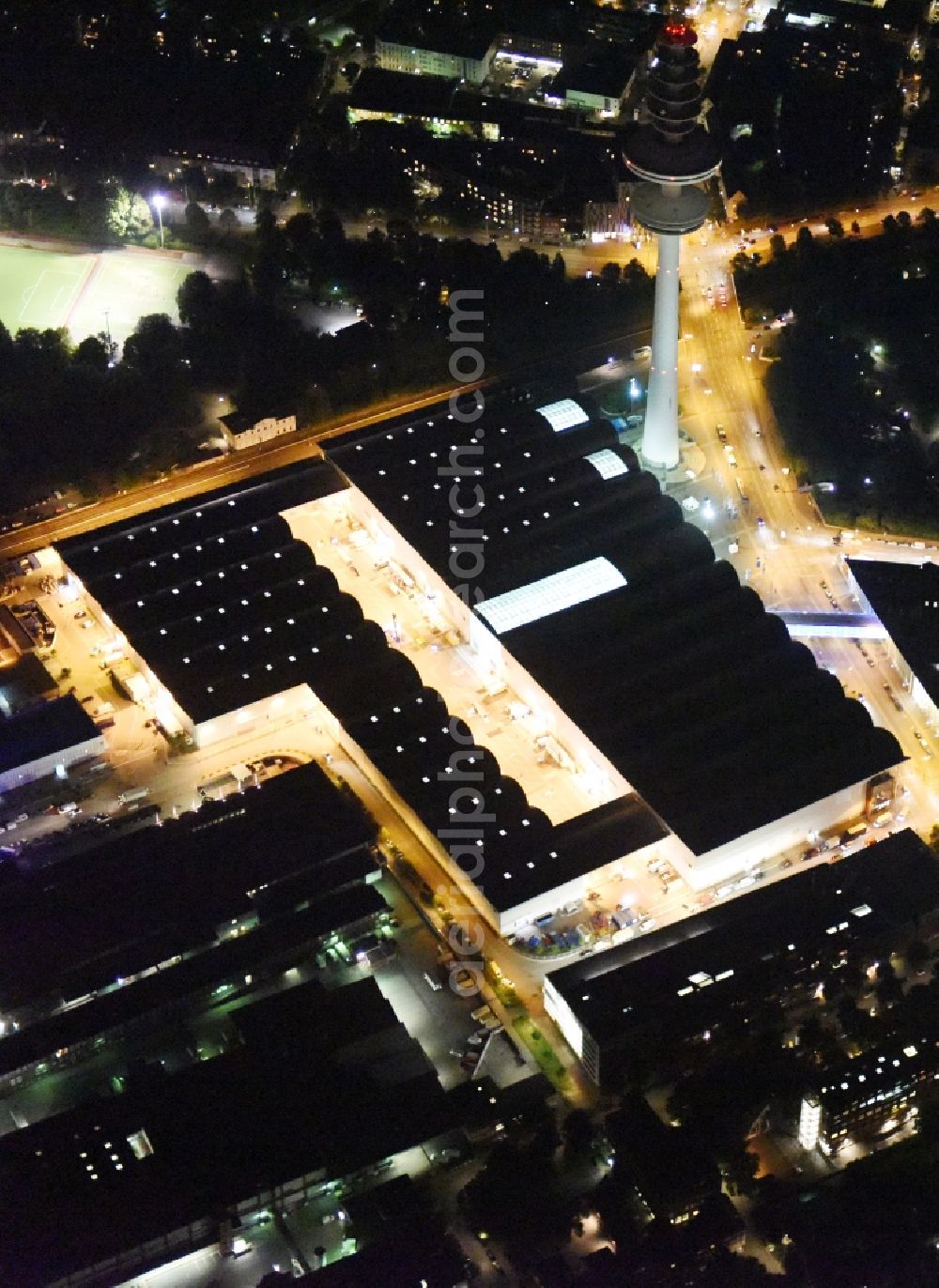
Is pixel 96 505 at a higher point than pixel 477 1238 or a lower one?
higher

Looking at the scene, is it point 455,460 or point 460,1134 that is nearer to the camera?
point 460,1134

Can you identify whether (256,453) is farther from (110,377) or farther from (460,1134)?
(460,1134)

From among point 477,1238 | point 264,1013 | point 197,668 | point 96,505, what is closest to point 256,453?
point 96,505

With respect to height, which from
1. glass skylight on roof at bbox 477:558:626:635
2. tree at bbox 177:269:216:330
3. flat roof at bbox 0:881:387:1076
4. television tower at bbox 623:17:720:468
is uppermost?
tree at bbox 177:269:216:330

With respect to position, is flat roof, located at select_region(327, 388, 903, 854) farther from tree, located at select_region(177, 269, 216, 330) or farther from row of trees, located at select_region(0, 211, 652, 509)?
tree, located at select_region(177, 269, 216, 330)

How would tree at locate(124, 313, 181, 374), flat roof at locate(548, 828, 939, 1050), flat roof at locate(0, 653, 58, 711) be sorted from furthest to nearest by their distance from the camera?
tree at locate(124, 313, 181, 374), flat roof at locate(0, 653, 58, 711), flat roof at locate(548, 828, 939, 1050)

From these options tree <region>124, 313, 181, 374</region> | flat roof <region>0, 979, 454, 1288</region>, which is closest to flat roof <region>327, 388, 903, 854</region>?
tree <region>124, 313, 181, 374</region>

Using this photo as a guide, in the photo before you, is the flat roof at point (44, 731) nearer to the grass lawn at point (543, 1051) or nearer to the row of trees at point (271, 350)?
the row of trees at point (271, 350)

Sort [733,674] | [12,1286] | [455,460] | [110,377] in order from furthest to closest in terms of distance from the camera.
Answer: [110,377]
[455,460]
[733,674]
[12,1286]
